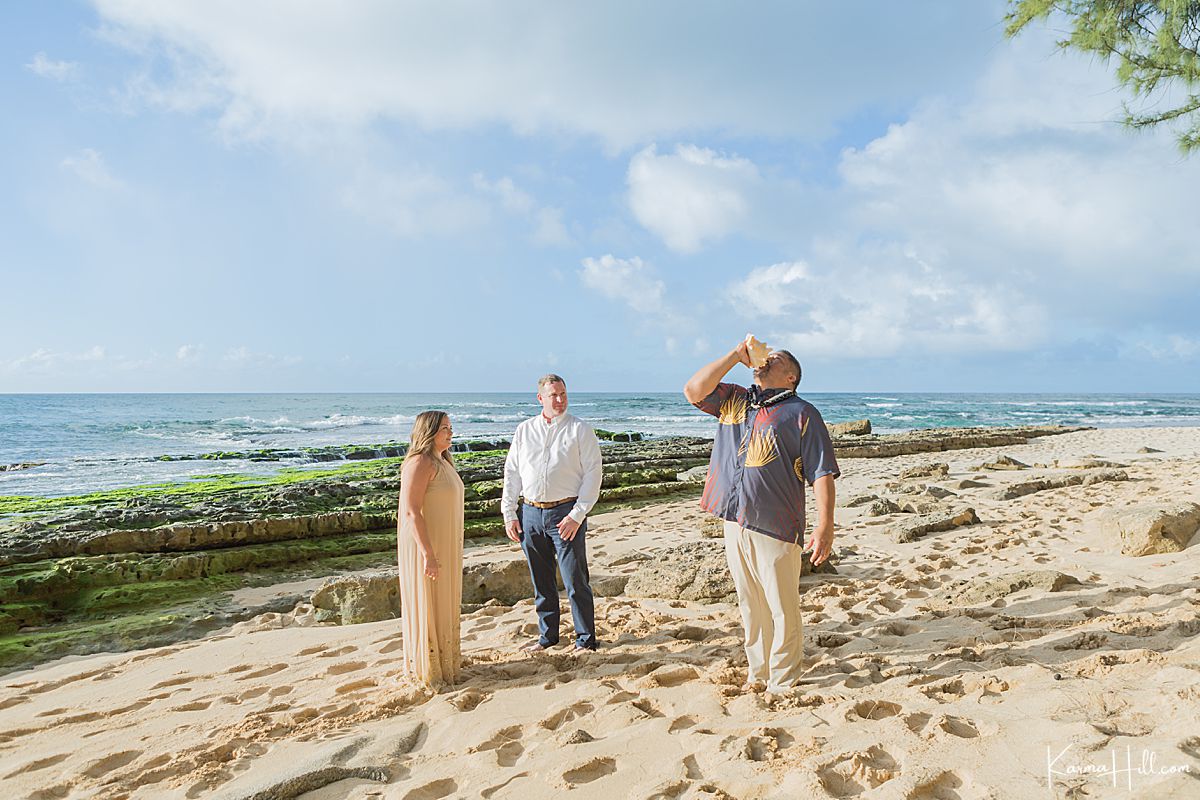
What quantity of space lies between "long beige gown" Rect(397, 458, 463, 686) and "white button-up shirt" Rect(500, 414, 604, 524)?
0.75 meters

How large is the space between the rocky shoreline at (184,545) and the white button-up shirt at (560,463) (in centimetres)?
241

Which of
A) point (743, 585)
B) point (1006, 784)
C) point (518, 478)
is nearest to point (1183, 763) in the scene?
point (1006, 784)

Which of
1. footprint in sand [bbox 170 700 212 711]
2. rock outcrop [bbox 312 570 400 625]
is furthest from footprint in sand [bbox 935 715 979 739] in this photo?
rock outcrop [bbox 312 570 400 625]

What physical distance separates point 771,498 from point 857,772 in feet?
4.67

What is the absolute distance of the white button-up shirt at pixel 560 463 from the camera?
4797 millimetres

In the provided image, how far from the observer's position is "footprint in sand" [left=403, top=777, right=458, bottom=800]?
115 inches

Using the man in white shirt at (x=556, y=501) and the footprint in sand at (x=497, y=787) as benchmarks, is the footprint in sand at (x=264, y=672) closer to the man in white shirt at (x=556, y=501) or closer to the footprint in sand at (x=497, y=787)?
the man in white shirt at (x=556, y=501)

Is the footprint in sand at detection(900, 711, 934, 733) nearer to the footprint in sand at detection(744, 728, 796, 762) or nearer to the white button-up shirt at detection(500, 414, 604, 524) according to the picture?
the footprint in sand at detection(744, 728, 796, 762)

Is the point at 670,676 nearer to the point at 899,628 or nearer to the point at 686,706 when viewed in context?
the point at 686,706

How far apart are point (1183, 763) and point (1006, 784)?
601 millimetres

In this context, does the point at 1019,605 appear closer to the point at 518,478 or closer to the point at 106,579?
the point at 518,478

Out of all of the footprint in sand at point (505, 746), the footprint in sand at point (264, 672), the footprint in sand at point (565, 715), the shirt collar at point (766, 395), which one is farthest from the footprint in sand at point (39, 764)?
the shirt collar at point (766, 395)

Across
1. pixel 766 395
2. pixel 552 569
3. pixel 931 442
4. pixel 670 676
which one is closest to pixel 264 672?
pixel 552 569

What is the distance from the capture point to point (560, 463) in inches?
189
